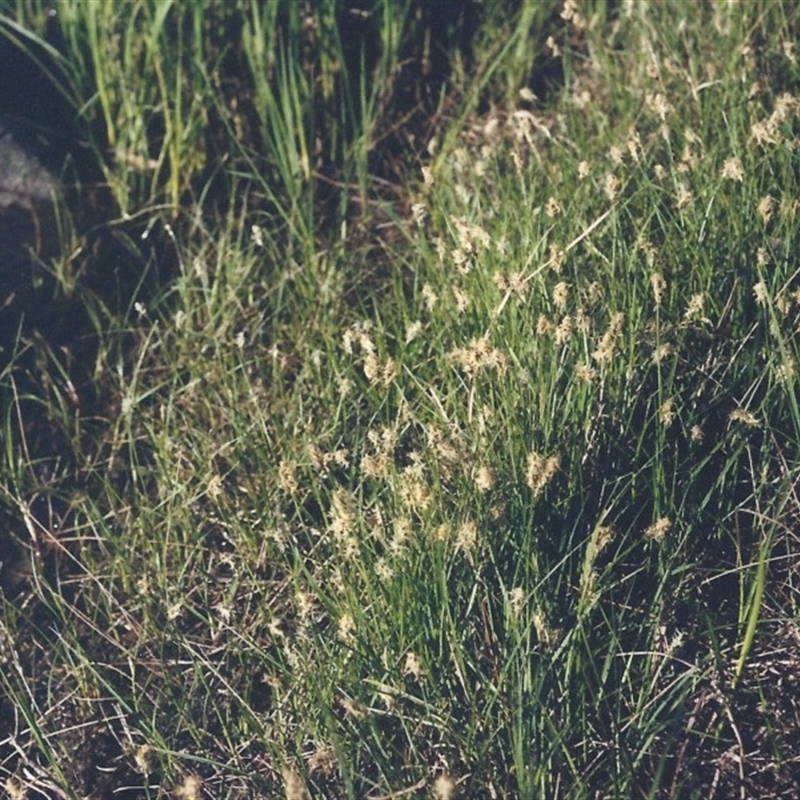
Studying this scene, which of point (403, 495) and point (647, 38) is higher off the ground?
point (647, 38)

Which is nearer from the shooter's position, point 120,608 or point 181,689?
point 181,689

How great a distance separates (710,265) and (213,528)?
92 cm

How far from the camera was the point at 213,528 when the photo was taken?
2.04 meters

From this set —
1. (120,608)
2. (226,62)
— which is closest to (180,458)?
(120,608)

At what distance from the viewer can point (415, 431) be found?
6.52 feet

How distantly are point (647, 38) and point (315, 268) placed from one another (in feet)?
2.90

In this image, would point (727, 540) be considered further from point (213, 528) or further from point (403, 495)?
point (213, 528)

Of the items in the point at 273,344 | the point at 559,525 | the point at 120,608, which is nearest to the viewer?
the point at 559,525

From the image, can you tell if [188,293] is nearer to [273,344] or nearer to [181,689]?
[273,344]

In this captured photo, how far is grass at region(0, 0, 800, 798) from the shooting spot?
1588 mm

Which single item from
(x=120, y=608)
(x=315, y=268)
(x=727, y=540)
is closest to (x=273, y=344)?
(x=315, y=268)

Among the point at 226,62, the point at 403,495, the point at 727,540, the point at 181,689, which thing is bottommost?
the point at 181,689

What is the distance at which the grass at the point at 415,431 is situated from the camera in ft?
5.21

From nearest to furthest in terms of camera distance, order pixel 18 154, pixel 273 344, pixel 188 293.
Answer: pixel 273 344 → pixel 188 293 → pixel 18 154
